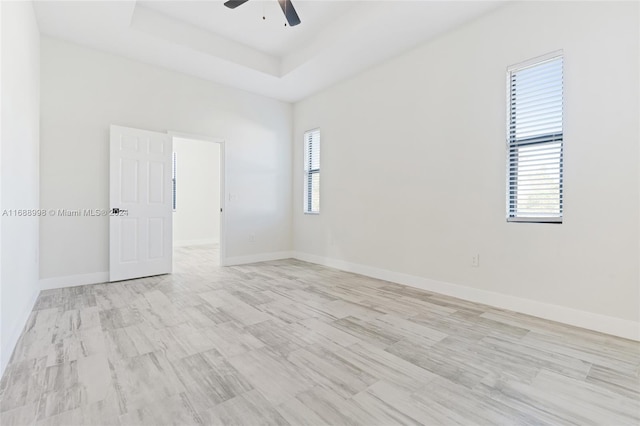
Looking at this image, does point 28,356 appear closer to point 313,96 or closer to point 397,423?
point 397,423

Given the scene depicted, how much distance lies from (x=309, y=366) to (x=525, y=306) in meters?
2.20

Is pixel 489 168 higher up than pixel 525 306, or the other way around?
pixel 489 168

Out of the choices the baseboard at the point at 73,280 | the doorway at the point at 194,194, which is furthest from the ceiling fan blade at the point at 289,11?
the doorway at the point at 194,194

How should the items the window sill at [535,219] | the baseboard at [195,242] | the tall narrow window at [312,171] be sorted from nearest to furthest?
the window sill at [535,219]
the tall narrow window at [312,171]
the baseboard at [195,242]

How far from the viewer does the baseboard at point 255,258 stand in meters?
5.19

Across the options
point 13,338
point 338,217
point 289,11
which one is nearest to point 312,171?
Answer: point 338,217

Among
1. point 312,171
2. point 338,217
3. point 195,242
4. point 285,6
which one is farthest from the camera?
point 195,242

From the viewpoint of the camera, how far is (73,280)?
12.5 ft

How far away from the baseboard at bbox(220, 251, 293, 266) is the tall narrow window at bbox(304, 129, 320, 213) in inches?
37.8

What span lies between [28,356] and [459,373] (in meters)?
2.78

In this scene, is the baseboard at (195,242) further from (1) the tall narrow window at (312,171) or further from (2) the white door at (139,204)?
(1) the tall narrow window at (312,171)

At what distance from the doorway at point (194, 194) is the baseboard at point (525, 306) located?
5124mm

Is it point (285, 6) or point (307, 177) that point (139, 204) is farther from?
point (285, 6)

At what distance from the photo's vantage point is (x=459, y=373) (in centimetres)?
184
